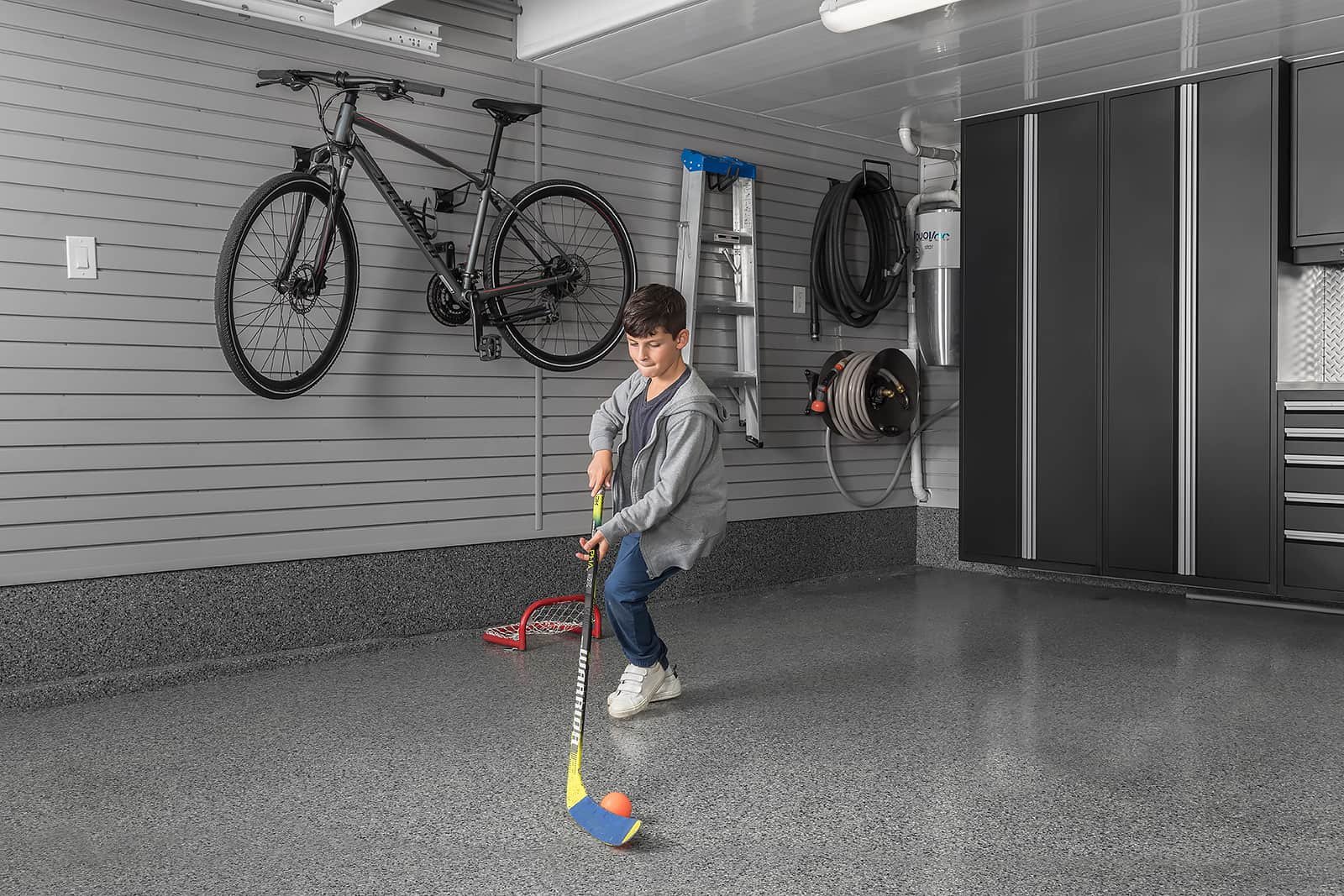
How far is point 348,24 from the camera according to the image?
14.9 ft

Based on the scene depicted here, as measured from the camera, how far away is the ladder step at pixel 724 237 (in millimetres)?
5762

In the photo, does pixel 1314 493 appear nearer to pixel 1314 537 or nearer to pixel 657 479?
pixel 1314 537

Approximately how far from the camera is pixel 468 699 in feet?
12.4

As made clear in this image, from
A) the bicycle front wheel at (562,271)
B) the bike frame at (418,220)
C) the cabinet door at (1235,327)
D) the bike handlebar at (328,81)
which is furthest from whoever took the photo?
the cabinet door at (1235,327)

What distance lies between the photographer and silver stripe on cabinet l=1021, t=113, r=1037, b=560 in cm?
592

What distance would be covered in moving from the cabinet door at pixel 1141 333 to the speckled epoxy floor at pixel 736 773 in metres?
0.89

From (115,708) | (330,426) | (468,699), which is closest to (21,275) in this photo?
(330,426)

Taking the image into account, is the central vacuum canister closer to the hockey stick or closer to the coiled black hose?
the coiled black hose

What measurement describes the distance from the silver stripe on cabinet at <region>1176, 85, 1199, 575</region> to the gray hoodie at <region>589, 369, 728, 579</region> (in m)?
3.03

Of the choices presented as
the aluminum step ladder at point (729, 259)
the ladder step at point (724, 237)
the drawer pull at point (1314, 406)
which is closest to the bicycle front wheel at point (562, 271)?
the aluminum step ladder at point (729, 259)

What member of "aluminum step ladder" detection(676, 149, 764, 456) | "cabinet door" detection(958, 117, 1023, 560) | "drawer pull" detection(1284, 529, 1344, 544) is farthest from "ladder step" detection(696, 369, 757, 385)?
"drawer pull" detection(1284, 529, 1344, 544)

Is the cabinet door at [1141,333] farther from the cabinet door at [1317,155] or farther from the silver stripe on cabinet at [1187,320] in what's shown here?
the cabinet door at [1317,155]

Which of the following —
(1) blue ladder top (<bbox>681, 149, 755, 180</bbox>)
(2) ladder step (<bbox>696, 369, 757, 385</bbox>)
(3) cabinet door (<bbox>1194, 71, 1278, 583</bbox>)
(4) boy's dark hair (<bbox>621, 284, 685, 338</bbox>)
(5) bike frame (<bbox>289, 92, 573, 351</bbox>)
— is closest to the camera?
(4) boy's dark hair (<bbox>621, 284, 685, 338</bbox>)

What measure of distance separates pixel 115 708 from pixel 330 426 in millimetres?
1356
